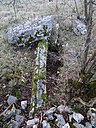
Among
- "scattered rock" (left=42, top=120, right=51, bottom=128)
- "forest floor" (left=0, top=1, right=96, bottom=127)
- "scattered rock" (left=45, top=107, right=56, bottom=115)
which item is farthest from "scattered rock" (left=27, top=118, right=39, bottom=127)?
"forest floor" (left=0, top=1, right=96, bottom=127)

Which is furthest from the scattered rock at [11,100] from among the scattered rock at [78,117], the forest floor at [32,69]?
the scattered rock at [78,117]

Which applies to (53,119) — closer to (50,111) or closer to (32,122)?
(50,111)

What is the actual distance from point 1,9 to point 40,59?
4161mm

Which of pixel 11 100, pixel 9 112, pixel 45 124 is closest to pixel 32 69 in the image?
pixel 11 100

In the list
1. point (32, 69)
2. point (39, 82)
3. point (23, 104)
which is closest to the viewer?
point (23, 104)

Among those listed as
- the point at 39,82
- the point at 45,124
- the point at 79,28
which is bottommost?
the point at 45,124

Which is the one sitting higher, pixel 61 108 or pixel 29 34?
pixel 29 34

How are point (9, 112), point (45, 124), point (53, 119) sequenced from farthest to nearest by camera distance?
point (9, 112), point (53, 119), point (45, 124)

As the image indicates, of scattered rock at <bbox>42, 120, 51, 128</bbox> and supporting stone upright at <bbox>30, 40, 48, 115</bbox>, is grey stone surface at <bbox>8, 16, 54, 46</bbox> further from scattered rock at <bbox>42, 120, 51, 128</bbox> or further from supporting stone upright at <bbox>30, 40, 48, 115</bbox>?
scattered rock at <bbox>42, 120, 51, 128</bbox>

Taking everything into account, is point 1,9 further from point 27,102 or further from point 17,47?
point 27,102

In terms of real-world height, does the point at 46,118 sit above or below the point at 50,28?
below

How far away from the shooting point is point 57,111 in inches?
167

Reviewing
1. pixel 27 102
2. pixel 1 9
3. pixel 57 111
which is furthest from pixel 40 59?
pixel 1 9

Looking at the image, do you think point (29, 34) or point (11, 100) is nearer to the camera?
point (11, 100)
